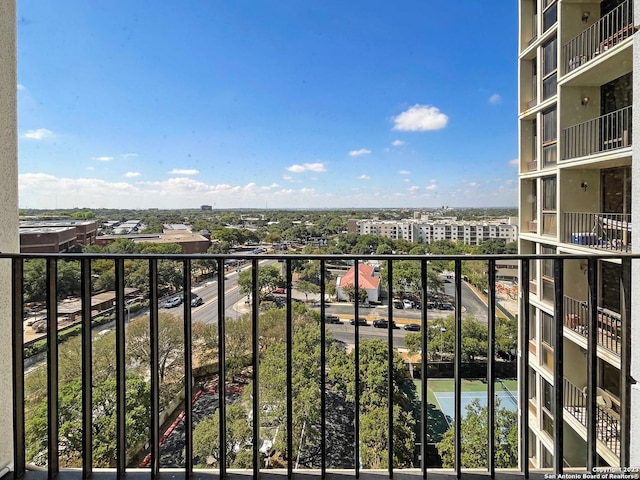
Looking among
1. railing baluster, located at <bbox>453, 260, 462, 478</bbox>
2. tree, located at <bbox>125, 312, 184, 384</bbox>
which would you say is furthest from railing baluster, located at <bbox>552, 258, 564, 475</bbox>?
tree, located at <bbox>125, 312, 184, 384</bbox>

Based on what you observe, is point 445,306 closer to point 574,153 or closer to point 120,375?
point 120,375

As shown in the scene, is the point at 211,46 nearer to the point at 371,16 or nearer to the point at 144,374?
the point at 371,16

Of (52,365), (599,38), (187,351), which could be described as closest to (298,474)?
(187,351)

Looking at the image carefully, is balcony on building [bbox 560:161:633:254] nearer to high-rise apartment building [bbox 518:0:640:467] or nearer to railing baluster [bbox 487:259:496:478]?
high-rise apartment building [bbox 518:0:640:467]

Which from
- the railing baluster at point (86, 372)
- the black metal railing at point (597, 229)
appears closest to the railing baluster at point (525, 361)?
the black metal railing at point (597, 229)

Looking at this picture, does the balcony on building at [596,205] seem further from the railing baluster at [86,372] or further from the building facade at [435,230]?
the railing baluster at [86,372]

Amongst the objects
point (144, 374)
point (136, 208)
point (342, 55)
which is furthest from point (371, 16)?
point (144, 374)
